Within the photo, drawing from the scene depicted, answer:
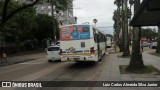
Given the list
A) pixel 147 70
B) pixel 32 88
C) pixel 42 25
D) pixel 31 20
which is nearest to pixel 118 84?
pixel 32 88

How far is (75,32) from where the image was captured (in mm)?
22062

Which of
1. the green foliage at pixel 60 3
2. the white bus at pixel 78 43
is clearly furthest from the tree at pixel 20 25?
the white bus at pixel 78 43

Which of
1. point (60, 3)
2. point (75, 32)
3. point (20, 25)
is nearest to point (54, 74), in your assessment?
point (75, 32)

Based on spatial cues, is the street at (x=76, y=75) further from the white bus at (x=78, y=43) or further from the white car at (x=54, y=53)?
the white car at (x=54, y=53)

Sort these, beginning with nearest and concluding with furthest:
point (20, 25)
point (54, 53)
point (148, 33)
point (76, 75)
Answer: point (76, 75)
point (54, 53)
point (20, 25)
point (148, 33)

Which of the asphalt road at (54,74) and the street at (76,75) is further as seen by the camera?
the asphalt road at (54,74)

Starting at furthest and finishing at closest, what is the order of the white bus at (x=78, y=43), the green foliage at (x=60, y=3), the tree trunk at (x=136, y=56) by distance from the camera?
the green foliage at (x=60, y=3) < the white bus at (x=78, y=43) < the tree trunk at (x=136, y=56)

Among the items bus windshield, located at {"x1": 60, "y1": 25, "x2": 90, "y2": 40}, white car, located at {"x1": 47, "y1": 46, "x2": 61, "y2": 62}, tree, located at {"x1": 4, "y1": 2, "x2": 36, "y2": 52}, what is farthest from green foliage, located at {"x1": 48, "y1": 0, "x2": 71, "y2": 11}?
tree, located at {"x1": 4, "y1": 2, "x2": 36, "y2": 52}

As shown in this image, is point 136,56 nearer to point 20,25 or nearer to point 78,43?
point 78,43

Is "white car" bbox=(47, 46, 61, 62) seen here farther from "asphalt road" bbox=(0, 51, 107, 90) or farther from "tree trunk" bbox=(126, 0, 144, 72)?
"tree trunk" bbox=(126, 0, 144, 72)

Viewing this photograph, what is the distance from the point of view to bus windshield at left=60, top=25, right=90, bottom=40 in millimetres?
21750

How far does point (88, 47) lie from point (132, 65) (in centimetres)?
425

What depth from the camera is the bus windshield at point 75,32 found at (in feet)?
71.4

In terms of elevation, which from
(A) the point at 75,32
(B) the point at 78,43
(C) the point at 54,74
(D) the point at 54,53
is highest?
(A) the point at 75,32
